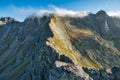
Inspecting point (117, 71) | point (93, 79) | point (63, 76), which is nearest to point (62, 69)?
point (63, 76)

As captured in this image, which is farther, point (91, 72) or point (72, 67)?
point (91, 72)

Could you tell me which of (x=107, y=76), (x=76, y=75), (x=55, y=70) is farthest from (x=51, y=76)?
(x=107, y=76)

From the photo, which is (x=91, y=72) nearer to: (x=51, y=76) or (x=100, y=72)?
(x=100, y=72)

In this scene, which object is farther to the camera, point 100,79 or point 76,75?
point 100,79

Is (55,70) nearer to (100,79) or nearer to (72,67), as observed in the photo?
(72,67)

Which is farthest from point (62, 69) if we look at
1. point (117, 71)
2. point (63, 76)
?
point (117, 71)

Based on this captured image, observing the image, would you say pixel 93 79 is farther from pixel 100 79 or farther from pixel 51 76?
pixel 51 76

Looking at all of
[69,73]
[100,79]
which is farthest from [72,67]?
[100,79]

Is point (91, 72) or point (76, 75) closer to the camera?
point (76, 75)
